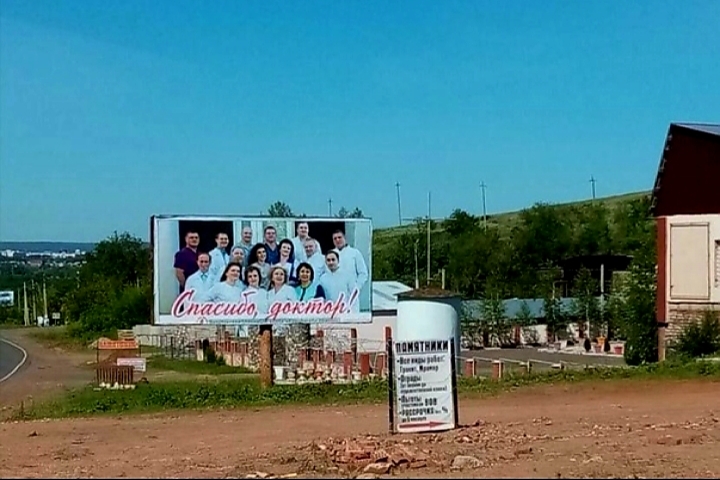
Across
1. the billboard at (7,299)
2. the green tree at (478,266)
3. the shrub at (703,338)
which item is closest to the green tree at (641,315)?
the shrub at (703,338)

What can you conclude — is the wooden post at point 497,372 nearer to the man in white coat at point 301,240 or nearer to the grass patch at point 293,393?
the grass patch at point 293,393

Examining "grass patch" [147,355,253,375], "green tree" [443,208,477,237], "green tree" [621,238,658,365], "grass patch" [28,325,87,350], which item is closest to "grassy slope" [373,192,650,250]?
"green tree" [443,208,477,237]

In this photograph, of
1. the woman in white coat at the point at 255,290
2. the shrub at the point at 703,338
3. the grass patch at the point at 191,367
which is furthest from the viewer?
the grass patch at the point at 191,367

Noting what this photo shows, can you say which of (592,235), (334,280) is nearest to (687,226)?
(334,280)

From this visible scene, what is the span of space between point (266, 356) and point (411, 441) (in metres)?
12.6

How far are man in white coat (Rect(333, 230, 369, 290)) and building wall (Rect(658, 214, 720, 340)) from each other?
1124cm

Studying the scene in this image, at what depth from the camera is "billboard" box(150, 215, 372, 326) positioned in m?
27.4

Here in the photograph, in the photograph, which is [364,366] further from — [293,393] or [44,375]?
[44,375]

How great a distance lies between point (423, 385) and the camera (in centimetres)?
1708

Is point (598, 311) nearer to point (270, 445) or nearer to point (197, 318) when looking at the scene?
point (197, 318)

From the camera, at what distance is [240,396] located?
2703 cm

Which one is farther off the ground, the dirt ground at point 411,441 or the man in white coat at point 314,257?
the man in white coat at point 314,257

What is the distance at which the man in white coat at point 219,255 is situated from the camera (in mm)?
27547

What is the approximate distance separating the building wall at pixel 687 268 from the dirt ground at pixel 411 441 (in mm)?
7376
